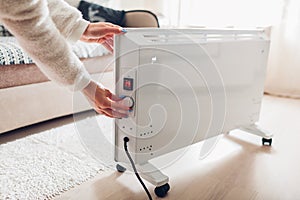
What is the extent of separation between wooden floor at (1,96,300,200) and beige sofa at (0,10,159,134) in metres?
0.43

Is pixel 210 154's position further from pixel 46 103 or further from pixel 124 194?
pixel 46 103

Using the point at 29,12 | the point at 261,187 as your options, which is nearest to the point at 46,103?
the point at 29,12

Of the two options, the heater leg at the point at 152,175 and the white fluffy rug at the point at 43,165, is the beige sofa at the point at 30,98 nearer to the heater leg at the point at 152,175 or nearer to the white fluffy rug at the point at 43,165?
the white fluffy rug at the point at 43,165

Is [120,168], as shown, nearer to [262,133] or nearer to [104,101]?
[104,101]

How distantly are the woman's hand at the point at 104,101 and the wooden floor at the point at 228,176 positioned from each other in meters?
0.25

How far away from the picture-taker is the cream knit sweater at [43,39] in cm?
47

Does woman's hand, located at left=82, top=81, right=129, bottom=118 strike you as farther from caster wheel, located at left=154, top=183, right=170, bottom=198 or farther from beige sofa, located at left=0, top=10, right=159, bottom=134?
beige sofa, located at left=0, top=10, right=159, bottom=134

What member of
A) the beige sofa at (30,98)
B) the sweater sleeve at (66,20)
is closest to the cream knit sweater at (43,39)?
the sweater sleeve at (66,20)

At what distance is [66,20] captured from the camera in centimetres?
71

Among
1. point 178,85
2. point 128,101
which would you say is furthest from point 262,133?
point 128,101

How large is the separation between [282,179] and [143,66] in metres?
0.63

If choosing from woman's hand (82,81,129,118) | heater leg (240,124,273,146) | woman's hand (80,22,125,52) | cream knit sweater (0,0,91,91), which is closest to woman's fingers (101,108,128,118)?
woman's hand (82,81,129,118)

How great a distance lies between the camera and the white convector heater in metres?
0.75

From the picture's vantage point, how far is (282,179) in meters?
0.92
